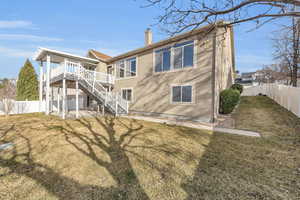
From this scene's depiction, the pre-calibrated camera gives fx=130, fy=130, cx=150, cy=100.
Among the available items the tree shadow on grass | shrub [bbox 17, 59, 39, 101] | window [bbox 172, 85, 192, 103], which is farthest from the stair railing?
shrub [bbox 17, 59, 39, 101]

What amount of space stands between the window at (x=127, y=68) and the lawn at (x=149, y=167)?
8351 millimetres

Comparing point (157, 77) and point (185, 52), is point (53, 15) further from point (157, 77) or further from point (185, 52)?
point (185, 52)

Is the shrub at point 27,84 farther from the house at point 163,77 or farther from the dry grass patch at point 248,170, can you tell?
the dry grass patch at point 248,170

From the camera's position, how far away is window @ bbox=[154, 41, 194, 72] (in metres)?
8.78

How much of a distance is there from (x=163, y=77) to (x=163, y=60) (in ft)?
4.39

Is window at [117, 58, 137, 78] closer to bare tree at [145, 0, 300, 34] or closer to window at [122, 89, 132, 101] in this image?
window at [122, 89, 132, 101]

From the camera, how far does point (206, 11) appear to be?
13.6 feet

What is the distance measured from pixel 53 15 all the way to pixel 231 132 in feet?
49.0

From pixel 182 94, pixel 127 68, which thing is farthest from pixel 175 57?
pixel 127 68

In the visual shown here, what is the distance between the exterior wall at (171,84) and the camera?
8016 mm

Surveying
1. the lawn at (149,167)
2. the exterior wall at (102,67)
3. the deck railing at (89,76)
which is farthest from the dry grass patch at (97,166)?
the exterior wall at (102,67)

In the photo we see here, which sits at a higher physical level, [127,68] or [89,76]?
[127,68]

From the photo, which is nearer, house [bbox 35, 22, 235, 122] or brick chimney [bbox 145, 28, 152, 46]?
house [bbox 35, 22, 235, 122]

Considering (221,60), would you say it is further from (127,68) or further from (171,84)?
(127,68)
